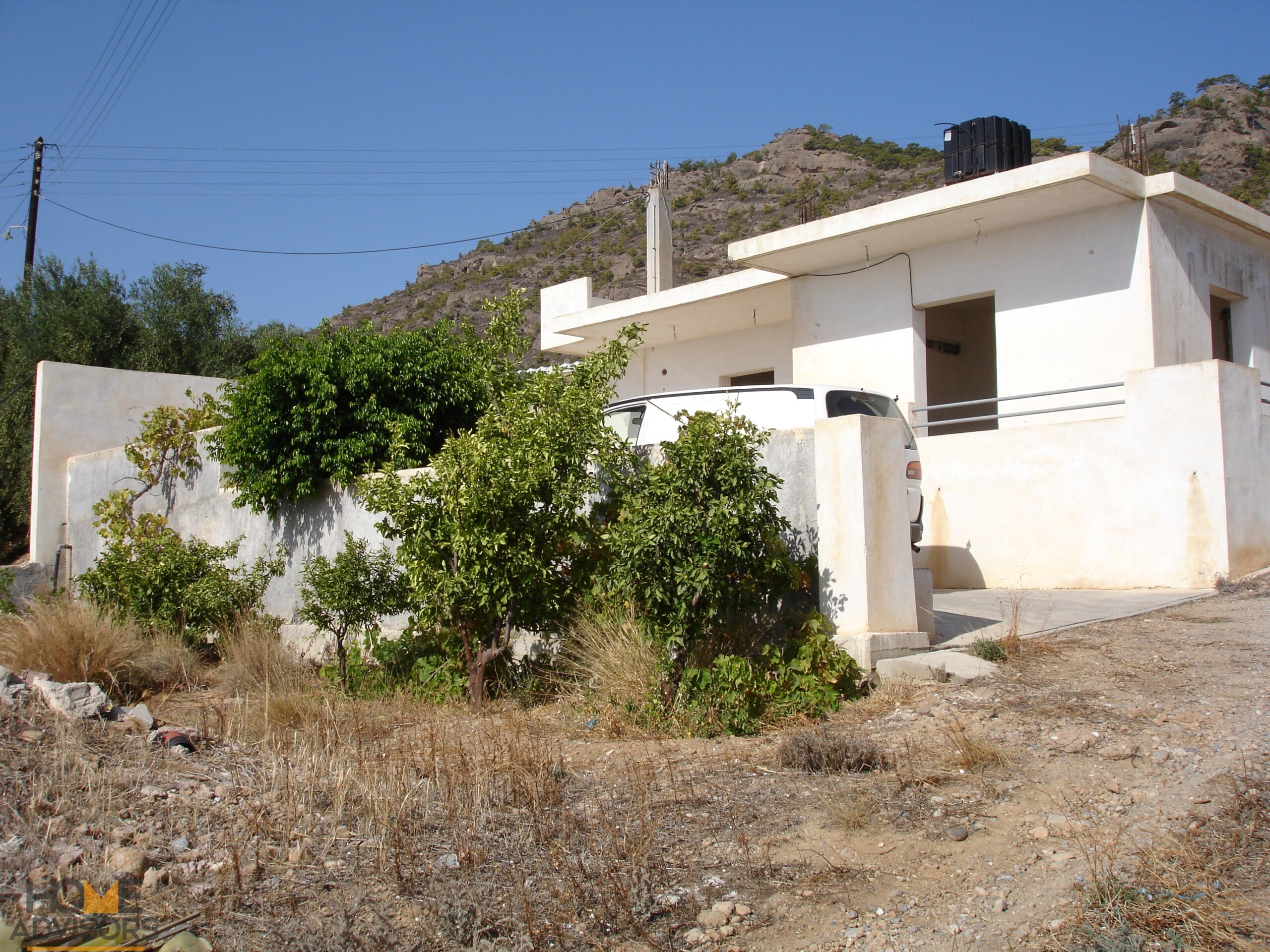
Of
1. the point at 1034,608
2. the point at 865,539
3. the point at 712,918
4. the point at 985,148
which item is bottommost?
the point at 712,918

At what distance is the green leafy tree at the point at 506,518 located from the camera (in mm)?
7426

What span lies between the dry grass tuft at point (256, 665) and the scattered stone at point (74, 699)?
1346 mm

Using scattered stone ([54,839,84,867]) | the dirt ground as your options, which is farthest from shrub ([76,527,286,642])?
scattered stone ([54,839,84,867])

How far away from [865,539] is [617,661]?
1.99 meters

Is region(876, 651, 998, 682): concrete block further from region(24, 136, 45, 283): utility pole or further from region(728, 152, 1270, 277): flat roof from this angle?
region(24, 136, 45, 283): utility pole

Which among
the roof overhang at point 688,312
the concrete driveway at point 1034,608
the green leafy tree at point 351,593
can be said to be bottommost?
the concrete driveway at point 1034,608

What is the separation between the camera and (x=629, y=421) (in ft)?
32.9

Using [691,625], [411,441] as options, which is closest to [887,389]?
[411,441]

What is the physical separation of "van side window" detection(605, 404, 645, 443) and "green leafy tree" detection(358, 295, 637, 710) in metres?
1.84

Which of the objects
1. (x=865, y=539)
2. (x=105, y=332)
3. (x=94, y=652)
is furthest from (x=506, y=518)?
(x=105, y=332)

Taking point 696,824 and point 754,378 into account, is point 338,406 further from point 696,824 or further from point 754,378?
point 754,378

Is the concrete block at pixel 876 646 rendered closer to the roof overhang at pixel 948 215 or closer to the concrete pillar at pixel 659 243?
the roof overhang at pixel 948 215

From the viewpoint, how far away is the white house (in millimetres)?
10469
